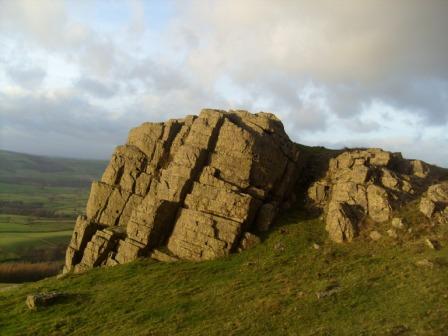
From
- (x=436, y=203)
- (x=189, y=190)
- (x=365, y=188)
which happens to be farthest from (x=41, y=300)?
(x=436, y=203)

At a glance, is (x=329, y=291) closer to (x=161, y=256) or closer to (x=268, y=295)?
(x=268, y=295)

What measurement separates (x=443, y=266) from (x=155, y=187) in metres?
33.4

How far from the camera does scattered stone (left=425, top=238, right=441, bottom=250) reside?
37.1 meters

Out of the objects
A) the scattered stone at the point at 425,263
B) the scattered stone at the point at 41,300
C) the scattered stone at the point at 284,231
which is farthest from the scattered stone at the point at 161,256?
the scattered stone at the point at 425,263

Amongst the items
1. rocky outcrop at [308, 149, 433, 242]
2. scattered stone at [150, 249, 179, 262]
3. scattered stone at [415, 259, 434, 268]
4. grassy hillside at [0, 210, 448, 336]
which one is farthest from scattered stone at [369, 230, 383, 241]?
scattered stone at [150, 249, 179, 262]

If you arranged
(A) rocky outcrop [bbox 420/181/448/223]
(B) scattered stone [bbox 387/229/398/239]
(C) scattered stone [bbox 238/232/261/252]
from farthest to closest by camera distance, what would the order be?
(C) scattered stone [bbox 238/232/261/252] → (A) rocky outcrop [bbox 420/181/448/223] → (B) scattered stone [bbox 387/229/398/239]

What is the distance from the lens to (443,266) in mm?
33438

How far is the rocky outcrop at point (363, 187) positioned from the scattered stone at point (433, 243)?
5.30 metres

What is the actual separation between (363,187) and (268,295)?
1992 cm

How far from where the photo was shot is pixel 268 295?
32969mm

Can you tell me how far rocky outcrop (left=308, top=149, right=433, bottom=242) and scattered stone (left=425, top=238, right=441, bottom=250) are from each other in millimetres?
5298

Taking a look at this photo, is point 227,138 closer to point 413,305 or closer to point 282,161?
point 282,161

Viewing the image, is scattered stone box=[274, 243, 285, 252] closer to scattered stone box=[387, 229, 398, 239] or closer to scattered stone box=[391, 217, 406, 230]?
scattered stone box=[387, 229, 398, 239]

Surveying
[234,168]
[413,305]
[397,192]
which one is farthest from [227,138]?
[413,305]
